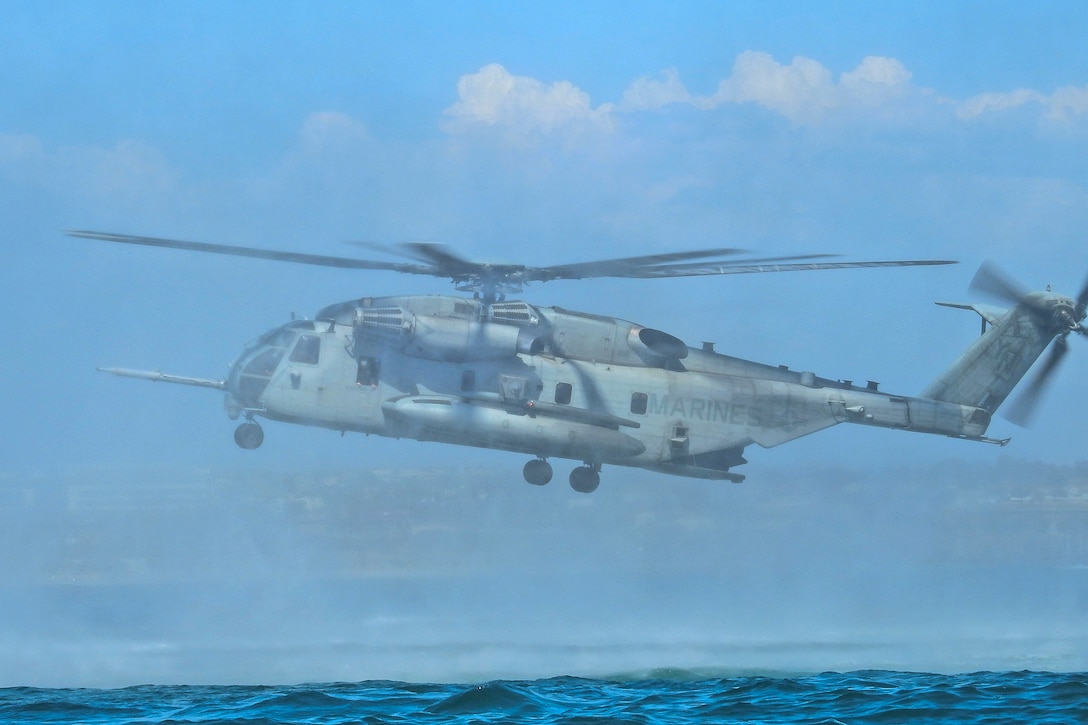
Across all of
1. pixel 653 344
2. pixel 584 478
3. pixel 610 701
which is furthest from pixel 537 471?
pixel 610 701

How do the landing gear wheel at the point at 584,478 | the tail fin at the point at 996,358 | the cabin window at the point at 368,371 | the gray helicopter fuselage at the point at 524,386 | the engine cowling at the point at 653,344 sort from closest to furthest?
the gray helicopter fuselage at the point at 524,386 → the cabin window at the point at 368,371 → the engine cowling at the point at 653,344 → the landing gear wheel at the point at 584,478 → the tail fin at the point at 996,358

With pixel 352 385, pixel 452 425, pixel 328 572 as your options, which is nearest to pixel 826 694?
pixel 452 425

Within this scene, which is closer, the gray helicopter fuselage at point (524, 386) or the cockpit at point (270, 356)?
the gray helicopter fuselage at point (524, 386)

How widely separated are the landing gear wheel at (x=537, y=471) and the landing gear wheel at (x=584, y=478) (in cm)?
49

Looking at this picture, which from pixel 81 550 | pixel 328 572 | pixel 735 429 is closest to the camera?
pixel 735 429

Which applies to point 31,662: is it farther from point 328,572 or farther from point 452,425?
point 328,572

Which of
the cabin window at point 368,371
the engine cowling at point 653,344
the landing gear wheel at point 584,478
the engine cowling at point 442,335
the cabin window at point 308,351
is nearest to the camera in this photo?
the engine cowling at point 442,335

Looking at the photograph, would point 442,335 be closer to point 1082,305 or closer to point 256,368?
point 256,368

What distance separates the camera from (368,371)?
847 inches

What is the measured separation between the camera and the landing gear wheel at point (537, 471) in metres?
22.3

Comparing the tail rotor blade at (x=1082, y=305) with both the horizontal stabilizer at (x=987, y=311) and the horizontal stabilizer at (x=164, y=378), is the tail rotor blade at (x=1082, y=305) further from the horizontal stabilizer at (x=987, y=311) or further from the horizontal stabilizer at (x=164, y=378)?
the horizontal stabilizer at (x=164, y=378)

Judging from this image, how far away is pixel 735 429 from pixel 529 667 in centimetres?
598

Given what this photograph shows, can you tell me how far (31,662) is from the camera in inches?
1021

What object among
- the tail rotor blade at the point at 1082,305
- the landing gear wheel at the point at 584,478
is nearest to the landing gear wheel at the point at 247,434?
the landing gear wheel at the point at 584,478
